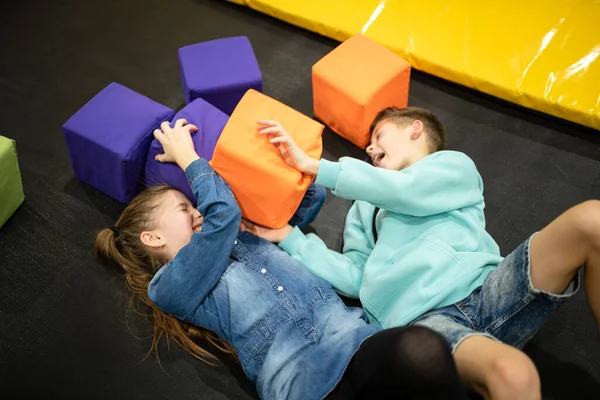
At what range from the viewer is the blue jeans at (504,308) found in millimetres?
1321

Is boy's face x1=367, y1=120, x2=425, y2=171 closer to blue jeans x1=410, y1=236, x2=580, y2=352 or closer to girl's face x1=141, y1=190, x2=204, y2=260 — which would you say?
blue jeans x1=410, y1=236, x2=580, y2=352

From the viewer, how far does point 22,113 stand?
2.18 meters

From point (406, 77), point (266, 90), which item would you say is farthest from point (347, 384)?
point (266, 90)

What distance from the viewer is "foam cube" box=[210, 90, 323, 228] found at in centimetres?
154

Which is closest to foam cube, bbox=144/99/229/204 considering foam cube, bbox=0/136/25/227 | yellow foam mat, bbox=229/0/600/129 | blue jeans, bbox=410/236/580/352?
foam cube, bbox=0/136/25/227

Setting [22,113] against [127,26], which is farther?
[127,26]

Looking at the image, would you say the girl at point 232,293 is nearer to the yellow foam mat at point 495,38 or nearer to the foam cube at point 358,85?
the foam cube at point 358,85

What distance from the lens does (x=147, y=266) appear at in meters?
1.63

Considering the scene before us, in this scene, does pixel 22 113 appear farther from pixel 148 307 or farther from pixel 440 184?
pixel 440 184

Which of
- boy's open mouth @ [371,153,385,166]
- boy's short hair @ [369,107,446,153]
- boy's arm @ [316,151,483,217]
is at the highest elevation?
boy's short hair @ [369,107,446,153]

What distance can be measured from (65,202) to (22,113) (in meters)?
0.48

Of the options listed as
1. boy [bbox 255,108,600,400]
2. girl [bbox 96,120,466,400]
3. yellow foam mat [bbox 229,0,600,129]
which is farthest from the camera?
yellow foam mat [bbox 229,0,600,129]

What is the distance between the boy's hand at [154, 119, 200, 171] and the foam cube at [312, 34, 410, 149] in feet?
1.75

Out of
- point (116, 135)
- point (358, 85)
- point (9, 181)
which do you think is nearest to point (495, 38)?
point (358, 85)
